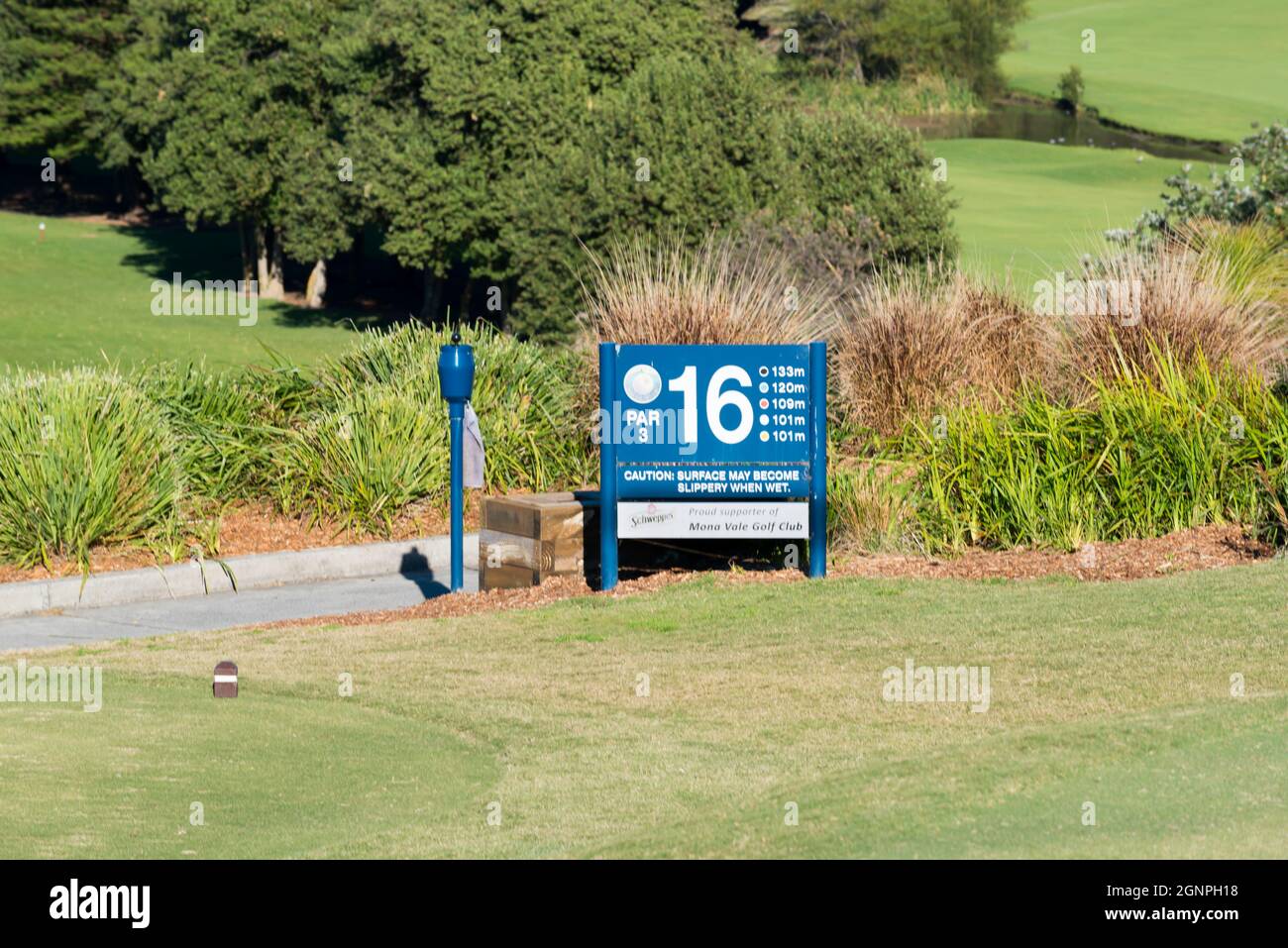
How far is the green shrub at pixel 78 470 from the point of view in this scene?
13.4 metres

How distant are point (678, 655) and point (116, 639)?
3959mm

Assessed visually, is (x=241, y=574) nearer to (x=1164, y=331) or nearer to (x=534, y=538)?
(x=534, y=538)

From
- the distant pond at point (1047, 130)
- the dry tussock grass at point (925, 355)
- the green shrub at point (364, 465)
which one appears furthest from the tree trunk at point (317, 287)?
the green shrub at point (364, 465)

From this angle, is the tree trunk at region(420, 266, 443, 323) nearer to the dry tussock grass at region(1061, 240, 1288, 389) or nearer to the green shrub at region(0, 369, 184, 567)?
the green shrub at region(0, 369, 184, 567)

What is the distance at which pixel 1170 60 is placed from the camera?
81.8 metres

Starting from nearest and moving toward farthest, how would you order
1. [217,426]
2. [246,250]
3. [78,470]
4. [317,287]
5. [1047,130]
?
[78,470] < [217,426] < [317,287] < [246,250] < [1047,130]

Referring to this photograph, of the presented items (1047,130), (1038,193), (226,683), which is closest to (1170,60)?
(1047,130)

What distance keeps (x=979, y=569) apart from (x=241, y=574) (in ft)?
18.6

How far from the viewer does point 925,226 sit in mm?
27719

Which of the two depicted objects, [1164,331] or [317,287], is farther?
[317,287]

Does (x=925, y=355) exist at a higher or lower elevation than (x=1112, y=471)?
higher

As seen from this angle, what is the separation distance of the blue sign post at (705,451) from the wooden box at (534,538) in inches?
24.6

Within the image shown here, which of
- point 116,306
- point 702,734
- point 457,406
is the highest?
point 457,406
